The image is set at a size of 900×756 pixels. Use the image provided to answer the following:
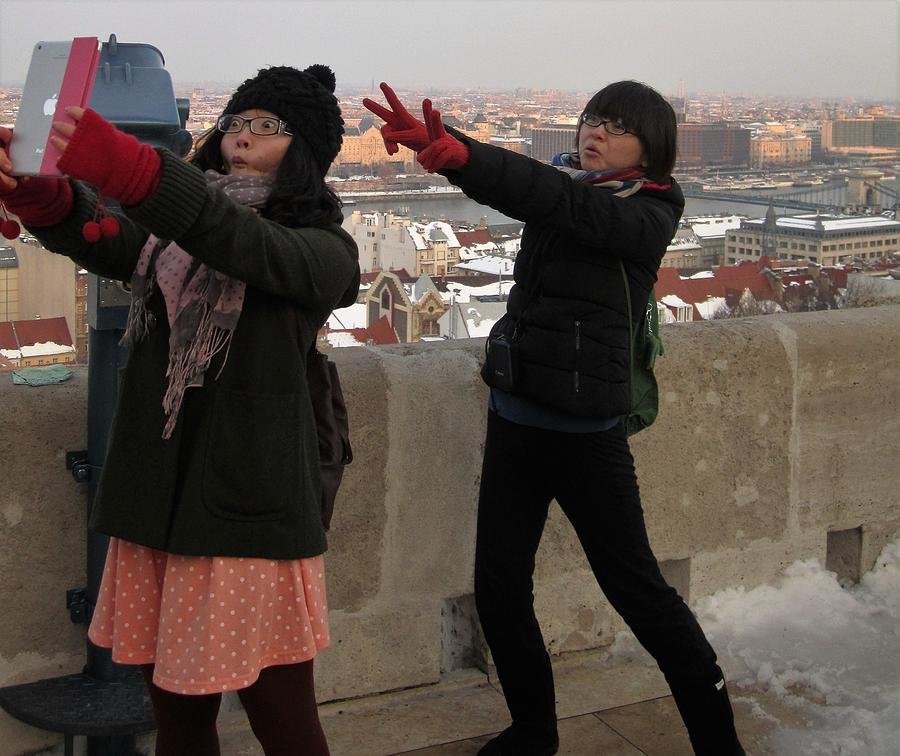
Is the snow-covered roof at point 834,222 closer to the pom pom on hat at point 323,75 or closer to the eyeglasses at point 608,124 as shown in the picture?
the eyeglasses at point 608,124

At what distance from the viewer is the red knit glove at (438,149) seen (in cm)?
234

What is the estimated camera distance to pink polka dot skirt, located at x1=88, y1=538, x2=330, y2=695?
209 centimetres

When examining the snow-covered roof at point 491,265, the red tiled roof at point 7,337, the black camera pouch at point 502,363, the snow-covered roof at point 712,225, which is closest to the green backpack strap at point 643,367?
the black camera pouch at point 502,363

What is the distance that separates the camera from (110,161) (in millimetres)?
1838

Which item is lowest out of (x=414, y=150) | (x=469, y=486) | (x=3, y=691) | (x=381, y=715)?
(x=381, y=715)

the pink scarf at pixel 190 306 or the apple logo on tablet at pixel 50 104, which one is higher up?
the apple logo on tablet at pixel 50 104

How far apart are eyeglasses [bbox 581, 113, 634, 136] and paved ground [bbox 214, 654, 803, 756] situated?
4.94 feet

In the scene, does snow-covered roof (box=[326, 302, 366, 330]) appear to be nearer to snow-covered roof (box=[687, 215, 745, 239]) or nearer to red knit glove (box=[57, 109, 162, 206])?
red knit glove (box=[57, 109, 162, 206])

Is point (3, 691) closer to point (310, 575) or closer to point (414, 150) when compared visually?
point (310, 575)

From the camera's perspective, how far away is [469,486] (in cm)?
344

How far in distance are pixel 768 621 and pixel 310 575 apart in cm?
207

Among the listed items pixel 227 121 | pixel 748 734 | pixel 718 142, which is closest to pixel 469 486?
pixel 748 734

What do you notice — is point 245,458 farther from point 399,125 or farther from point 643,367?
point 643,367

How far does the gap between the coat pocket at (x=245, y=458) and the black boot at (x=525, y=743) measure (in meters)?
A: 1.18
